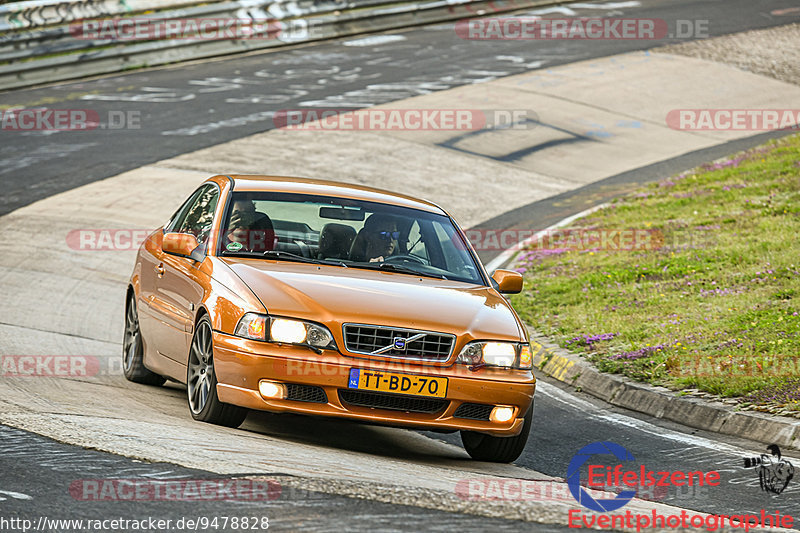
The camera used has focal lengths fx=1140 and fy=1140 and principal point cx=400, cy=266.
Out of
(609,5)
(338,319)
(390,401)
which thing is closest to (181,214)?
(338,319)

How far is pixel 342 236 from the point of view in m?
7.94

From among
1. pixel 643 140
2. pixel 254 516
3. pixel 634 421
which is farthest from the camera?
pixel 643 140

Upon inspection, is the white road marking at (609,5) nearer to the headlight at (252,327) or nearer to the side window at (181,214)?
the side window at (181,214)

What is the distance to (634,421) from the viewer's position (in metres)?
8.83

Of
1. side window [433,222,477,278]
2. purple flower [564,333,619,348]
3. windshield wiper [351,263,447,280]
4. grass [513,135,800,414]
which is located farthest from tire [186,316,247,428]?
purple flower [564,333,619,348]

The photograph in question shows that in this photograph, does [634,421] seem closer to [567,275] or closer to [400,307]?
[400,307]

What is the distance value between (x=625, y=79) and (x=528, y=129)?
4.91m

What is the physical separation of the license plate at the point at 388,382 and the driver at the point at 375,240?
134 cm

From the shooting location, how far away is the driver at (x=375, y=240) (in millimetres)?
7871

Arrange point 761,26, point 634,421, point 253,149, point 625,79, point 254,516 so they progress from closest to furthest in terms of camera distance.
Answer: point 254,516 → point 634,421 → point 253,149 → point 625,79 → point 761,26

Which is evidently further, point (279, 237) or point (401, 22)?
point (401, 22)

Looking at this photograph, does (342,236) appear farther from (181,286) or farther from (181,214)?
(181,214)

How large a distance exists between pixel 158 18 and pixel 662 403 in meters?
19.5

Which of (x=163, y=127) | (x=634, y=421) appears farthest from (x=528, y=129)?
(x=634, y=421)
